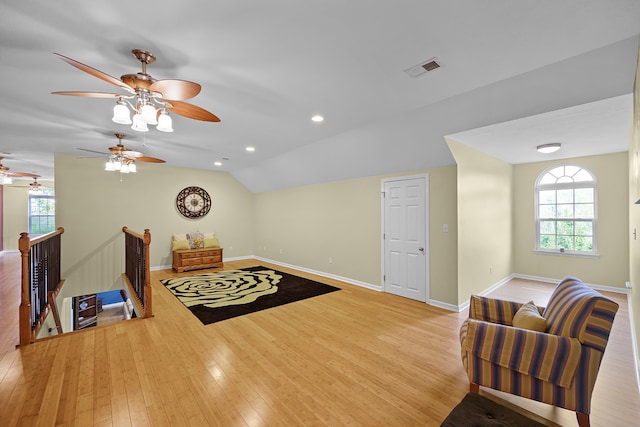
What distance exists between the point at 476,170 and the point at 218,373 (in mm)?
4589

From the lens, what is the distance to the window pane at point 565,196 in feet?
17.5

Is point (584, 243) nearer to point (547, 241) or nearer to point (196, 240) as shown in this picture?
point (547, 241)

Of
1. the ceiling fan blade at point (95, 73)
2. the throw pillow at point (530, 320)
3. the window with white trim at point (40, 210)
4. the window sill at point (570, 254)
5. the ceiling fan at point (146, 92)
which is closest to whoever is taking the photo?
the ceiling fan blade at point (95, 73)

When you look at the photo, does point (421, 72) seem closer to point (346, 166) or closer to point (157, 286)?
point (346, 166)

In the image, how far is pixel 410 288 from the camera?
14.7 feet

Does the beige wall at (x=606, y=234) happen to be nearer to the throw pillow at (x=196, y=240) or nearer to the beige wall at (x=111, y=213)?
the throw pillow at (x=196, y=240)

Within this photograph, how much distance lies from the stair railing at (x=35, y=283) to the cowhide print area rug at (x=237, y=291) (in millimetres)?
1631

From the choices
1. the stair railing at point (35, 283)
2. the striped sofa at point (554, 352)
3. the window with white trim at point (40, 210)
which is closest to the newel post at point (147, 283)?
the stair railing at point (35, 283)

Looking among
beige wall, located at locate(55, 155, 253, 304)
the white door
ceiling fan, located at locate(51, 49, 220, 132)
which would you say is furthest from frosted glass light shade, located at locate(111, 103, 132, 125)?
beige wall, located at locate(55, 155, 253, 304)

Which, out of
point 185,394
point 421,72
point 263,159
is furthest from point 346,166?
point 185,394

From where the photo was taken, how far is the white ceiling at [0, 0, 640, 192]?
1.62 metres

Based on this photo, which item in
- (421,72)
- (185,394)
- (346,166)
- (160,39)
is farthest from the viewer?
(346,166)

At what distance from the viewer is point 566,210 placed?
A: 541 centimetres

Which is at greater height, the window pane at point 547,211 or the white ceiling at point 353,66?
the white ceiling at point 353,66
